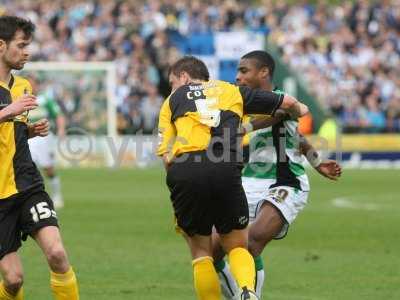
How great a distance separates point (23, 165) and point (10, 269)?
78 centimetres

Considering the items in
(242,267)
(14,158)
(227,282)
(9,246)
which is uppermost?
(14,158)

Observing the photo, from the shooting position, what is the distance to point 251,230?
9.43 m

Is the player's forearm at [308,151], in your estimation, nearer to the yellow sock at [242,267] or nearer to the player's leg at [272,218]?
the player's leg at [272,218]

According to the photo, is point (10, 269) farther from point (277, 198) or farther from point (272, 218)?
point (277, 198)

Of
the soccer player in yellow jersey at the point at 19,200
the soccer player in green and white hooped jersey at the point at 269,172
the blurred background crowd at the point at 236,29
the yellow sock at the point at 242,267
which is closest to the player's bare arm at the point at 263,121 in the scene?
the soccer player in green and white hooped jersey at the point at 269,172

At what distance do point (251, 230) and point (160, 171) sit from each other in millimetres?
19628

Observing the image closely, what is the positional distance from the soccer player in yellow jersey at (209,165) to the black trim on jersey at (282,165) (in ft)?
3.58

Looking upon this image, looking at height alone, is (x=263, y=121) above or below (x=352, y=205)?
above

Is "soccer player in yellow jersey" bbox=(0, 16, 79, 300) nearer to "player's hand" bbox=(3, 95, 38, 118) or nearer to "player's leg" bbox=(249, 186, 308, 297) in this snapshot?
"player's hand" bbox=(3, 95, 38, 118)

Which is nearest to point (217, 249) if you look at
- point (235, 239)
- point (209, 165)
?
point (235, 239)

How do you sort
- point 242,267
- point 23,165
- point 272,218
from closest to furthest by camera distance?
point 23,165
point 242,267
point 272,218

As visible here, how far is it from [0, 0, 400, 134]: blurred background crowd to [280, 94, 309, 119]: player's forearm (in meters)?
22.6

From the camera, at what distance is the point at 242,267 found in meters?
8.33

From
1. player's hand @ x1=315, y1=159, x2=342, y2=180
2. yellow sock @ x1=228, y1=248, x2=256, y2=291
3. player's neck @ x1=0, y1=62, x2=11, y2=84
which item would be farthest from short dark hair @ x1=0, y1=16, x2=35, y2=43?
player's hand @ x1=315, y1=159, x2=342, y2=180
